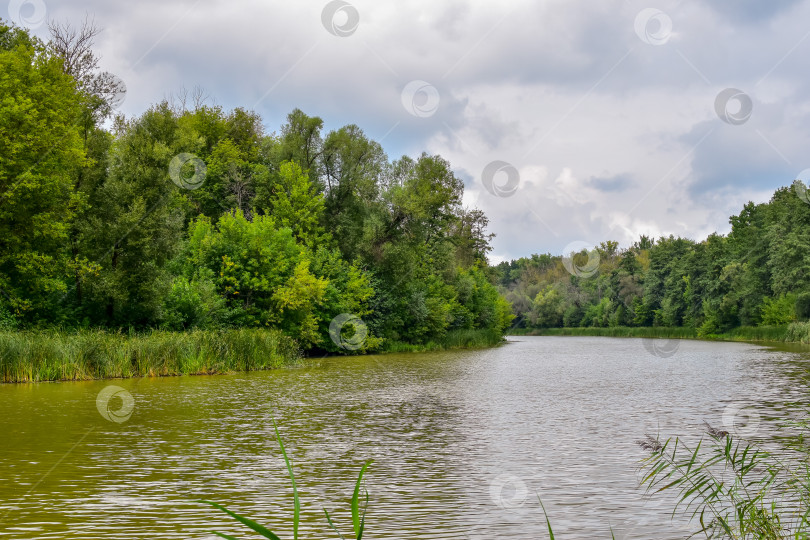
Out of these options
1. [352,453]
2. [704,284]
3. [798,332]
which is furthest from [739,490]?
[704,284]

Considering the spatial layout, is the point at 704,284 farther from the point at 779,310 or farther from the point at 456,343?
the point at 456,343

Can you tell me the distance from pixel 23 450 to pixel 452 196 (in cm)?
5102

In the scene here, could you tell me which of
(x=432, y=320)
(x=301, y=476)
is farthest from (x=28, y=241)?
(x=432, y=320)

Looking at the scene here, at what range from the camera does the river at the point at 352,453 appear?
26.9 feet

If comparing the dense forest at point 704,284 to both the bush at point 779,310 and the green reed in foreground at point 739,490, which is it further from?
the green reed in foreground at point 739,490

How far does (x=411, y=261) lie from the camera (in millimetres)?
55375

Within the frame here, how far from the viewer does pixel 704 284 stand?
90.6 meters

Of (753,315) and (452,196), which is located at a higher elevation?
(452,196)

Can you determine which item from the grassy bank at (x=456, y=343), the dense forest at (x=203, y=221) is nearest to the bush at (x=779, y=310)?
the grassy bank at (x=456, y=343)

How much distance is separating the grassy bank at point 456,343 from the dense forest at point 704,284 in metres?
17.7

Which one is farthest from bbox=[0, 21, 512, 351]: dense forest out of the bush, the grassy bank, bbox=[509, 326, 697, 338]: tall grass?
bbox=[509, 326, 697, 338]: tall grass

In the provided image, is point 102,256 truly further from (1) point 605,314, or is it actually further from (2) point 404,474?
(1) point 605,314

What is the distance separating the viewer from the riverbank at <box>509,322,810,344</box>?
62312mm

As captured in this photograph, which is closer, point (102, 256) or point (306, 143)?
point (102, 256)
